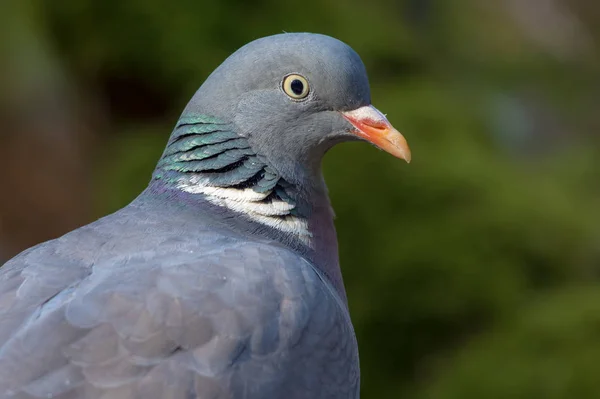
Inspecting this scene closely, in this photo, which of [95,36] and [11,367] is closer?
[11,367]

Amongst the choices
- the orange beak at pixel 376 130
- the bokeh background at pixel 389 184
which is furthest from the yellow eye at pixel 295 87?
the bokeh background at pixel 389 184

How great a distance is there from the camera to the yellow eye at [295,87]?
3098mm

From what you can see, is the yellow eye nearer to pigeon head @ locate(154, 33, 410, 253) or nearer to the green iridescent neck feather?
pigeon head @ locate(154, 33, 410, 253)

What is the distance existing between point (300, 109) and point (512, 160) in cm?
487

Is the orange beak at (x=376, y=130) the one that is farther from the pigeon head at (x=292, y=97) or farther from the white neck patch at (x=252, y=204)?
the white neck patch at (x=252, y=204)

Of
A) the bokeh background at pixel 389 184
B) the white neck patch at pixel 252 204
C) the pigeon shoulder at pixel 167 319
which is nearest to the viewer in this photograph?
the pigeon shoulder at pixel 167 319

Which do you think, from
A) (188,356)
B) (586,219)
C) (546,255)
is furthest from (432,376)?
(188,356)

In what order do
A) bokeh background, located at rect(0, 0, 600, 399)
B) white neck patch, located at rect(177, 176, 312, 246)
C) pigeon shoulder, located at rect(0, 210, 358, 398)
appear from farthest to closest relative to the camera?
bokeh background, located at rect(0, 0, 600, 399), white neck patch, located at rect(177, 176, 312, 246), pigeon shoulder, located at rect(0, 210, 358, 398)

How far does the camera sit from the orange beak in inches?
121

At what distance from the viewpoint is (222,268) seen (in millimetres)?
2561

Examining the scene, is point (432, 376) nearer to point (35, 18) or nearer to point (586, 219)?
point (586, 219)

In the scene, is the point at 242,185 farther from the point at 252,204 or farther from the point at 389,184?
the point at 389,184

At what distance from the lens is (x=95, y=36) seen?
6449 millimetres

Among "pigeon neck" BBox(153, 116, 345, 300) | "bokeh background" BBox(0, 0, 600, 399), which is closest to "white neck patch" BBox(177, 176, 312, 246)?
"pigeon neck" BBox(153, 116, 345, 300)
